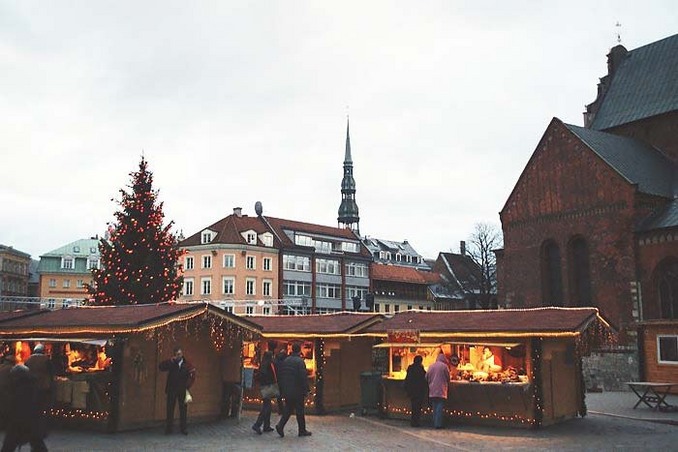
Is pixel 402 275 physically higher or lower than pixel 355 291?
higher

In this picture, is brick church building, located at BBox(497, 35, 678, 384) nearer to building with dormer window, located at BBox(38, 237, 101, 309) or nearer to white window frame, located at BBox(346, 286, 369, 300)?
white window frame, located at BBox(346, 286, 369, 300)

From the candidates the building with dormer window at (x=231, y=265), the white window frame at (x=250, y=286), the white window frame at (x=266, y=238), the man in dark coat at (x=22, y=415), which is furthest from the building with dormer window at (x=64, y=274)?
the man in dark coat at (x=22, y=415)

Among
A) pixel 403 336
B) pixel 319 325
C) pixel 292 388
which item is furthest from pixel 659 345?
pixel 292 388

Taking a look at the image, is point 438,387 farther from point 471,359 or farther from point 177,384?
point 177,384

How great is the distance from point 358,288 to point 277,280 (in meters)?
11.7

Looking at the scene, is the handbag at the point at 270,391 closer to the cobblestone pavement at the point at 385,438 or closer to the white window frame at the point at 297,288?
the cobblestone pavement at the point at 385,438

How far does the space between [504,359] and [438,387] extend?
→ 1.99 meters

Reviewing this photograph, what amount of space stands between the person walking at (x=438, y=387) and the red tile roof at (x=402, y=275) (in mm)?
62419

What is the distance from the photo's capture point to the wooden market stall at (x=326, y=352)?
21.2 meters

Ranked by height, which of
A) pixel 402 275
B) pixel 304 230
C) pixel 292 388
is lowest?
pixel 292 388

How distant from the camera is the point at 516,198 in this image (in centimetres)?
3844

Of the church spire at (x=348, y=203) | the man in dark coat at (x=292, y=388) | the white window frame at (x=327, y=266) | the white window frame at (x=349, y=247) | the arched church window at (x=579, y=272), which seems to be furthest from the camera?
the church spire at (x=348, y=203)

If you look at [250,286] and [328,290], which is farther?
[328,290]

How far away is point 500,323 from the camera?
17922 mm
